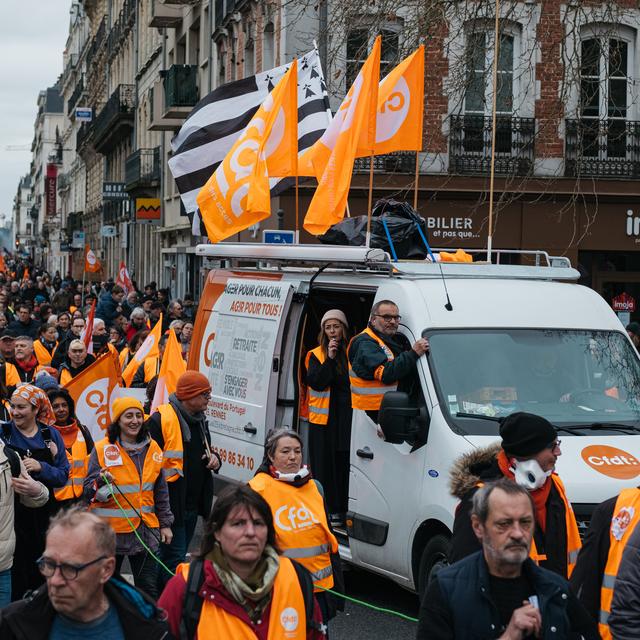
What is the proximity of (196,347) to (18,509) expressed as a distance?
4.29 m

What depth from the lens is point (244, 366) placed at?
10.6 m

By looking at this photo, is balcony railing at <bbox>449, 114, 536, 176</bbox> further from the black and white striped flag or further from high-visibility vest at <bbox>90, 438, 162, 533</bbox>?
high-visibility vest at <bbox>90, 438, 162, 533</bbox>

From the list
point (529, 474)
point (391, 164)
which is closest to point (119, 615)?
point (529, 474)

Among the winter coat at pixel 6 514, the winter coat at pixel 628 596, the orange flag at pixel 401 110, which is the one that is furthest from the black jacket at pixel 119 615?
the orange flag at pixel 401 110

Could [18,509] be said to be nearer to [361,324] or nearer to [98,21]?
[361,324]

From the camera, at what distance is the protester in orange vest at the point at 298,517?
654 cm

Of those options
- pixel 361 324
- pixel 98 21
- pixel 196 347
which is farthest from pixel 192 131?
pixel 98 21

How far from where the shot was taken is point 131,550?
26.8ft

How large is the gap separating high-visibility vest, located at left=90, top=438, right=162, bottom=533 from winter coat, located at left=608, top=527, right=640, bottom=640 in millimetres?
3775

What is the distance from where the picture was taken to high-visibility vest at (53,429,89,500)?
323 inches

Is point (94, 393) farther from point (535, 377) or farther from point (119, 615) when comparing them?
point (119, 615)

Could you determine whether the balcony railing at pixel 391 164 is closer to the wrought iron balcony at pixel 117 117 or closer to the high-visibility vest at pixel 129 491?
the high-visibility vest at pixel 129 491

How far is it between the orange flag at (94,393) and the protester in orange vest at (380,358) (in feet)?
13.0

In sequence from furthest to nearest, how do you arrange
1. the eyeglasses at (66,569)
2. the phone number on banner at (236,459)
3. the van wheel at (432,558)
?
the phone number on banner at (236,459), the van wheel at (432,558), the eyeglasses at (66,569)
